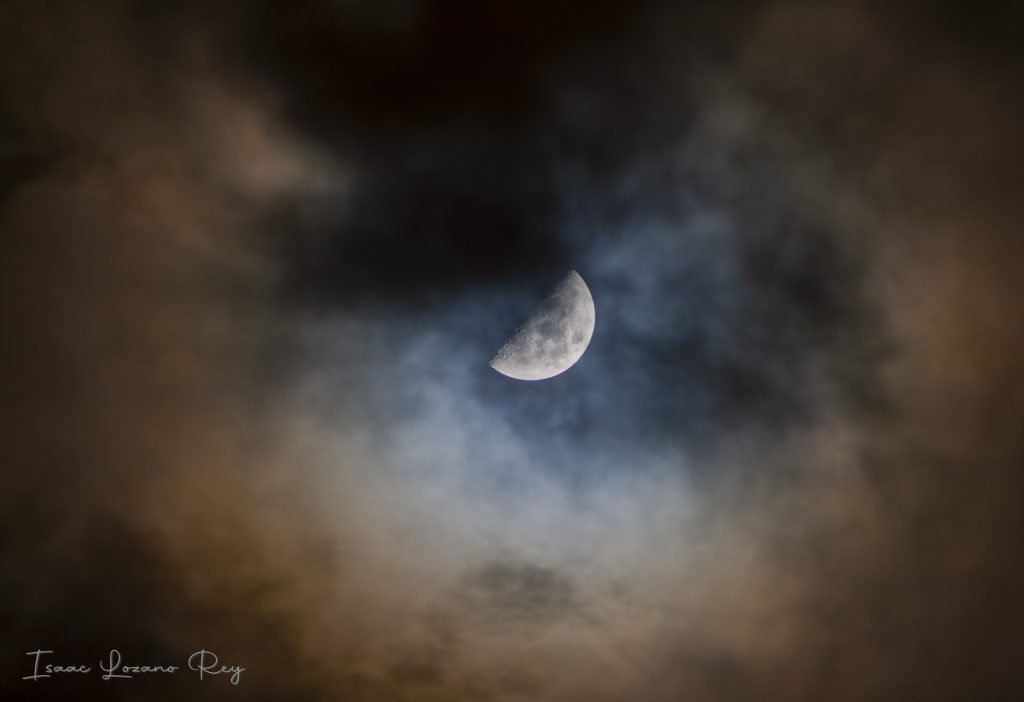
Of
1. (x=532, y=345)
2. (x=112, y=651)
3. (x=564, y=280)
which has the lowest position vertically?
(x=112, y=651)

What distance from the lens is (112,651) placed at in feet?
90.3

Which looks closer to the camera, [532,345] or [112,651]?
[532,345]

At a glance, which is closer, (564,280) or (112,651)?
(564,280)

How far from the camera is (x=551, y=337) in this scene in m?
24.2

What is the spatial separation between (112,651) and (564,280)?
2172 centimetres

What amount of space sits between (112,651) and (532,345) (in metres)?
19.6

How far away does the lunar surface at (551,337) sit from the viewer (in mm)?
24047

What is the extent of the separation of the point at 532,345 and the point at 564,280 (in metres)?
2.38

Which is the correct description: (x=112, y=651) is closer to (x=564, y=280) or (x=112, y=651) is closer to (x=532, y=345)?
(x=532, y=345)

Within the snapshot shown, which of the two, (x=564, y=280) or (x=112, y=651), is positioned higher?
(x=564, y=280)

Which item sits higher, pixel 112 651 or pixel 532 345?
pixel 532 345

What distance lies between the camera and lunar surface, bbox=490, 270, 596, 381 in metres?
24.0

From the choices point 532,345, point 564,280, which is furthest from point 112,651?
point 564,280

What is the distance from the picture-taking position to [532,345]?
24.1 m
